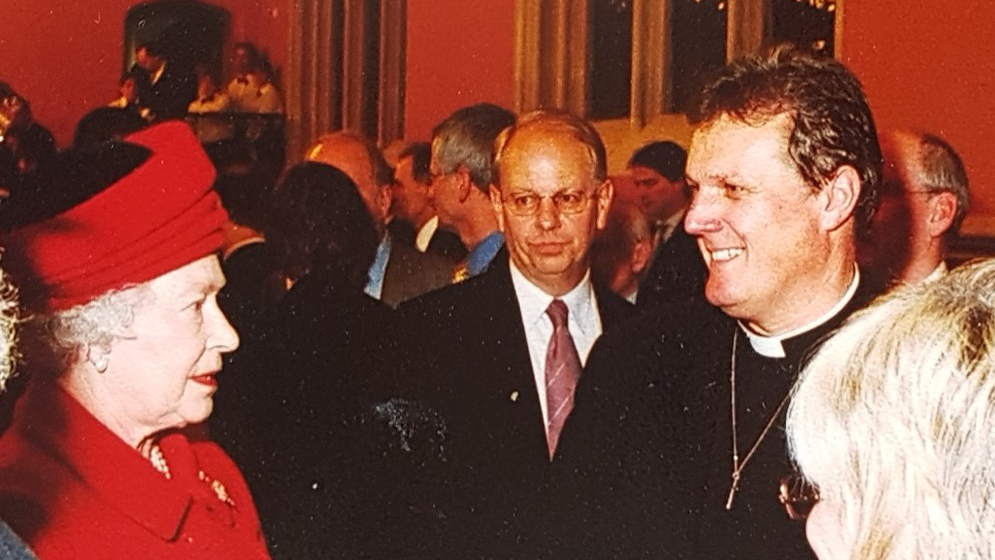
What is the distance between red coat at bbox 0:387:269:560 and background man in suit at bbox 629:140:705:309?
1.30 metres

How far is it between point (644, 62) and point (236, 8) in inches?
111

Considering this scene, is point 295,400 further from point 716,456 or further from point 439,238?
point 439,238

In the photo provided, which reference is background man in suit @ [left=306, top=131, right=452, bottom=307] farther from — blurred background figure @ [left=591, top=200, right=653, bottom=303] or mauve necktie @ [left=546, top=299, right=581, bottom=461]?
mauve necktie @ [left=546, top=299, right=581, bottom=461]

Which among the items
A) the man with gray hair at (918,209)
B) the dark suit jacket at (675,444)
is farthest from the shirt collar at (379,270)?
the dark suit jacket at (675,444)

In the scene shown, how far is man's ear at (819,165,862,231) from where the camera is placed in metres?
1.64

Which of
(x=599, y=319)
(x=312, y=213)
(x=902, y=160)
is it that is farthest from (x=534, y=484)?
(x=902, y=160)

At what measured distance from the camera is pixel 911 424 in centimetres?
88

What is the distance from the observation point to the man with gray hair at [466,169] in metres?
2.78

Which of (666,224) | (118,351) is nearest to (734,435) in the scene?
(118,351)

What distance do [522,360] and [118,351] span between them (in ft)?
2.70

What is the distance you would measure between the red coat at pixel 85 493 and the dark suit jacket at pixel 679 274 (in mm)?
1317

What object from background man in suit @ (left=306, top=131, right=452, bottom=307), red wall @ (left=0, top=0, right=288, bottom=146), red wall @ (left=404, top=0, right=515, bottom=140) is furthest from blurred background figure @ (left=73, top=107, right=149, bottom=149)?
red wall @ (left=404, top=0, right=515, bottom=140)

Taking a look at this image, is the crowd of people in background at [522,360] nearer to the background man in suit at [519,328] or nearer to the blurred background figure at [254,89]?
the background man in suit at [519,328]

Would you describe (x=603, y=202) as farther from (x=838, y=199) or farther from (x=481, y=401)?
(x=838, y=199)
